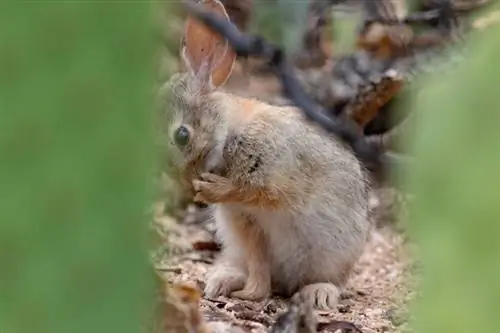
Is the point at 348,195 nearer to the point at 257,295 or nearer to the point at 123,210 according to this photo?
the point at 257,295

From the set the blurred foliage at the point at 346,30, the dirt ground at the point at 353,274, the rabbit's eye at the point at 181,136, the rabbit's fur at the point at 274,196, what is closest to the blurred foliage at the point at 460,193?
the dirt ground at the point at 353,274

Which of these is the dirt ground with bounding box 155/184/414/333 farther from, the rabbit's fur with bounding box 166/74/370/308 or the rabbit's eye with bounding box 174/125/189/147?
the rabbit's eye with bounding box 174/125/189/147

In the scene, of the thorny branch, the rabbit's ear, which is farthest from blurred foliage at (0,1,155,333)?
the rabbit's ear

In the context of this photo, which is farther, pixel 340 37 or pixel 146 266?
pixel 340 37

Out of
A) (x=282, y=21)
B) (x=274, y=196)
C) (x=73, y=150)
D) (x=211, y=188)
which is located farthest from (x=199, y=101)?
(x=73, y=150)

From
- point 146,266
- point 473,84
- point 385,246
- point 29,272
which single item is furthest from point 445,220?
point 385,246

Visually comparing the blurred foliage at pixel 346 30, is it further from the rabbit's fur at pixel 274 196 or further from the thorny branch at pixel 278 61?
the rabbit's fur at pixel 274 196

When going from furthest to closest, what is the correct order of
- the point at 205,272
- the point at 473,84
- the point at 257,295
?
1. the point at 205,272
2. the point at 257,295
3. the point at 473,84
